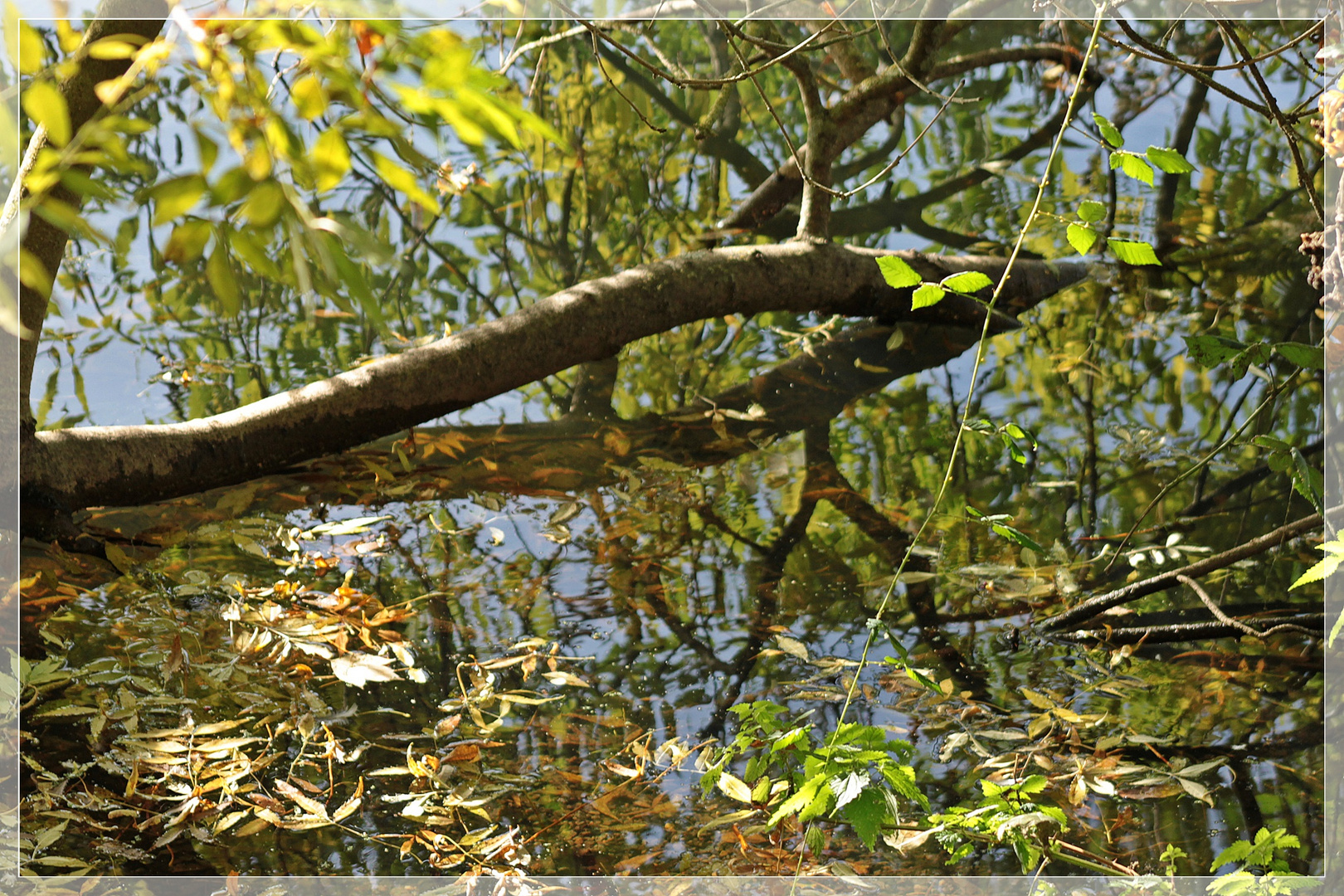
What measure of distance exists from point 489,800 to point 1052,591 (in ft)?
3.02

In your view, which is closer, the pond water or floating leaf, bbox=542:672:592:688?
the pond water

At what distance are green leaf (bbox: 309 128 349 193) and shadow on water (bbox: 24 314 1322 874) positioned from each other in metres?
0.70

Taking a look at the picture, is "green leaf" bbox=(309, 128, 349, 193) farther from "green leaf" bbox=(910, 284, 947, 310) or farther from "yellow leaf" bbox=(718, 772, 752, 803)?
"yellow leaf" bbox=(718, 772, 752, 803)

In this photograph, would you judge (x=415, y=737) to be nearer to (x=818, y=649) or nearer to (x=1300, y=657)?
(x=818, y=649)

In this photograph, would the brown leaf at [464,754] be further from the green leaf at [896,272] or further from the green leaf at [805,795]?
the green leaf at [896,272]

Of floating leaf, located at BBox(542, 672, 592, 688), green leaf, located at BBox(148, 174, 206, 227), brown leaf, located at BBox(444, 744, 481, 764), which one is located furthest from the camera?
floating leaf, located at BBox(542, 672, 592, 688)

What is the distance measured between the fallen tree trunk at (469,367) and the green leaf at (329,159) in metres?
1.29

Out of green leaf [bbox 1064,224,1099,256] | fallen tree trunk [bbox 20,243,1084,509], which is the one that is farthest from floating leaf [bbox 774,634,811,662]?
fallen tree trunk [bbox 20,243,1084,509]

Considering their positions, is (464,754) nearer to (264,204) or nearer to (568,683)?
(568,683)

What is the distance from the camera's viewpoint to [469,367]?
1900mm

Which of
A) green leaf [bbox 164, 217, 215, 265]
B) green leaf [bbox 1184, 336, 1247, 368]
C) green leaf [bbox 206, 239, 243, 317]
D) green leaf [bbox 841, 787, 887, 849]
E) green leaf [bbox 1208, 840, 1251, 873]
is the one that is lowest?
green leaf [bbox 1208, 840, 1251, 873]

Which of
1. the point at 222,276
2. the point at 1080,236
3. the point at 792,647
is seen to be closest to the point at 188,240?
the point at 222,276

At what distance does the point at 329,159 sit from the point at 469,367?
4.65ft

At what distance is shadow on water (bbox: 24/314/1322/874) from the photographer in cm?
114
